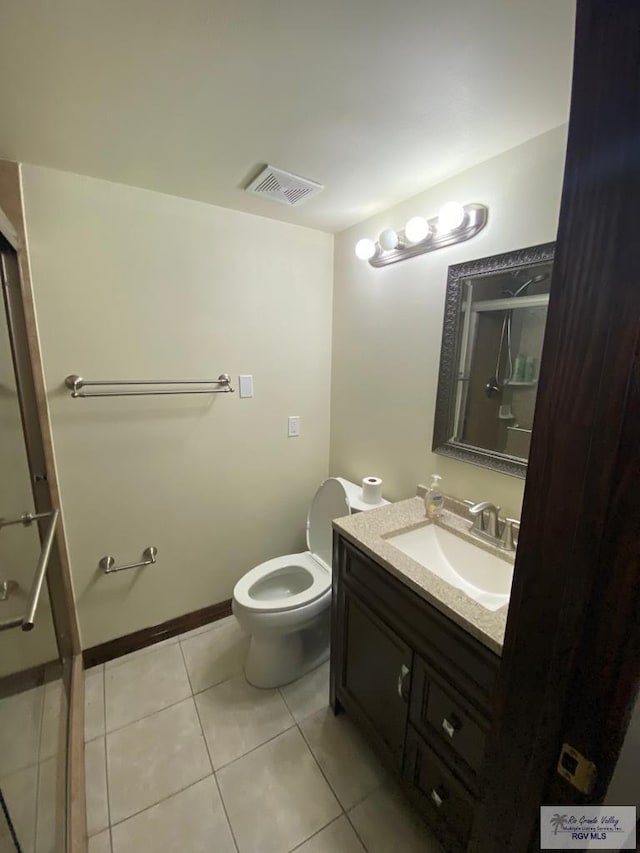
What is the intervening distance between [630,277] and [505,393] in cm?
99

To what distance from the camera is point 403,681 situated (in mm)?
1109

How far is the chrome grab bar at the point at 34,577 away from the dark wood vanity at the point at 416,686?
934 mm

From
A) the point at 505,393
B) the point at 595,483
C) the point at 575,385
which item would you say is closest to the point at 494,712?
the point at 595,483

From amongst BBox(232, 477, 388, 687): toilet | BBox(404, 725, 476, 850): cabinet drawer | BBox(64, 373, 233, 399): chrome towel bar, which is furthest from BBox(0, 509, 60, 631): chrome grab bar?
BBox(404, 725, 476, 850): cabinet drawer

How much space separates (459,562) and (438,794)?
658mm

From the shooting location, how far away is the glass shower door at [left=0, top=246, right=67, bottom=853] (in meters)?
0.88

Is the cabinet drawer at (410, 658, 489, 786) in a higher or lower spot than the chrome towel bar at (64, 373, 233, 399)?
lower

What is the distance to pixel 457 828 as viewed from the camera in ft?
3.21

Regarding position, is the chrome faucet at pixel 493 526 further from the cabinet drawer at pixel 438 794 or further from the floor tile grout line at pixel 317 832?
the floor tile grout line at pixel 317 832

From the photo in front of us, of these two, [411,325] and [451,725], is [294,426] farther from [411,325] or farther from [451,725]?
[451,725]

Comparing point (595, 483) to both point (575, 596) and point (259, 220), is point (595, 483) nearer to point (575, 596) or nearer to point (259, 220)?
point (575, 596)

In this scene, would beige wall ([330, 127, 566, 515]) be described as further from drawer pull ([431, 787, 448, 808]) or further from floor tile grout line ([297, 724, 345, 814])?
floor tile grout line ([297, 724, 345, 814])

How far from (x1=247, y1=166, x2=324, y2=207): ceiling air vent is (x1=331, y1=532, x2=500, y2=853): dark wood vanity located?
1382mm

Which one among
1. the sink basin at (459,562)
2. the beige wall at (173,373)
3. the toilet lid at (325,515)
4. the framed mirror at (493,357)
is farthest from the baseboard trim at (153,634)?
the framed mirror at (493,357)
